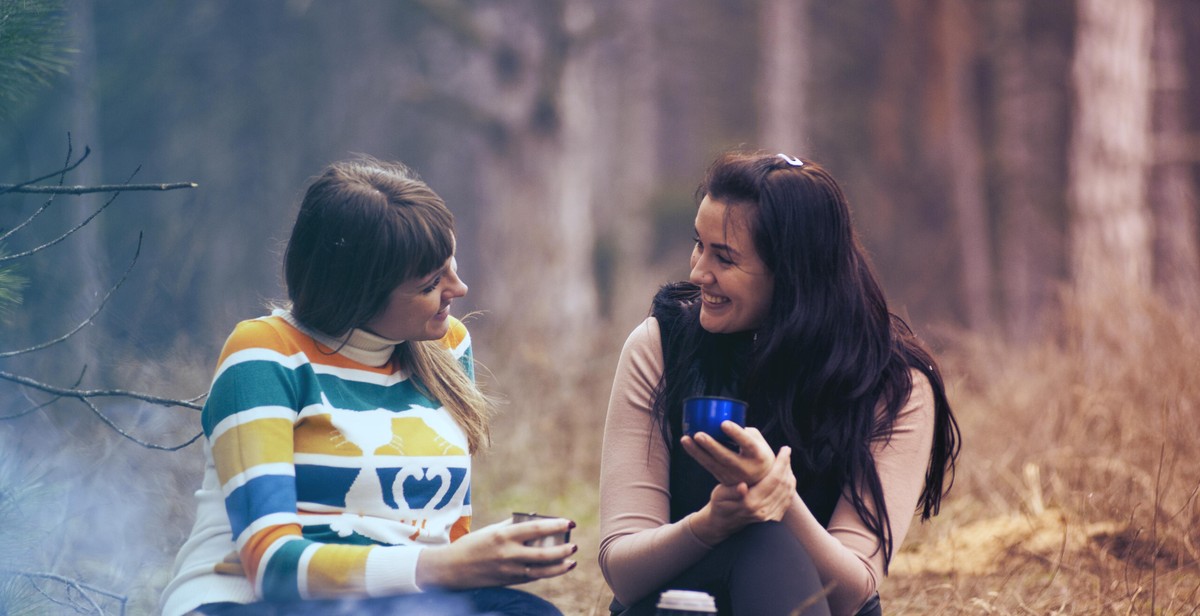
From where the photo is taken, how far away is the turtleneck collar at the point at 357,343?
2.15m

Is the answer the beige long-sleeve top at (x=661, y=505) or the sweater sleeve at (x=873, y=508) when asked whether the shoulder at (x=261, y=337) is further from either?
the sweater sleeve at (x=873, y=508)

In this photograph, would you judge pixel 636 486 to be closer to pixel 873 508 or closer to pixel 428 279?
pixel 873 508

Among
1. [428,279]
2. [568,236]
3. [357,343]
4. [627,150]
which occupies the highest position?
[428,279]

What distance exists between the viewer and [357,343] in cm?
219

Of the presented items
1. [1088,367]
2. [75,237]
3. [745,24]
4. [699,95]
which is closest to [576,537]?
[1088,367]

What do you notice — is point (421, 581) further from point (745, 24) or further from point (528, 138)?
point (745, 24)

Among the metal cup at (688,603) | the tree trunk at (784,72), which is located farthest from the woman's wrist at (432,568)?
the tree trunk at (784,72)

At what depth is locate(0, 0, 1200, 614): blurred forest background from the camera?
352 cm

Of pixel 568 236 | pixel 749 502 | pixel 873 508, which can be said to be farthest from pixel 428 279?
pixel 568 236

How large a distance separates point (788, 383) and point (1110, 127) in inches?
326

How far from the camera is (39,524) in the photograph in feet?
8.74

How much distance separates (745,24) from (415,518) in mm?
21821

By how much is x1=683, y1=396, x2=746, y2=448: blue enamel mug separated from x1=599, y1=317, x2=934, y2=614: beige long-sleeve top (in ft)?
0.90

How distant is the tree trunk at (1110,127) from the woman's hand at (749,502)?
797 cm
